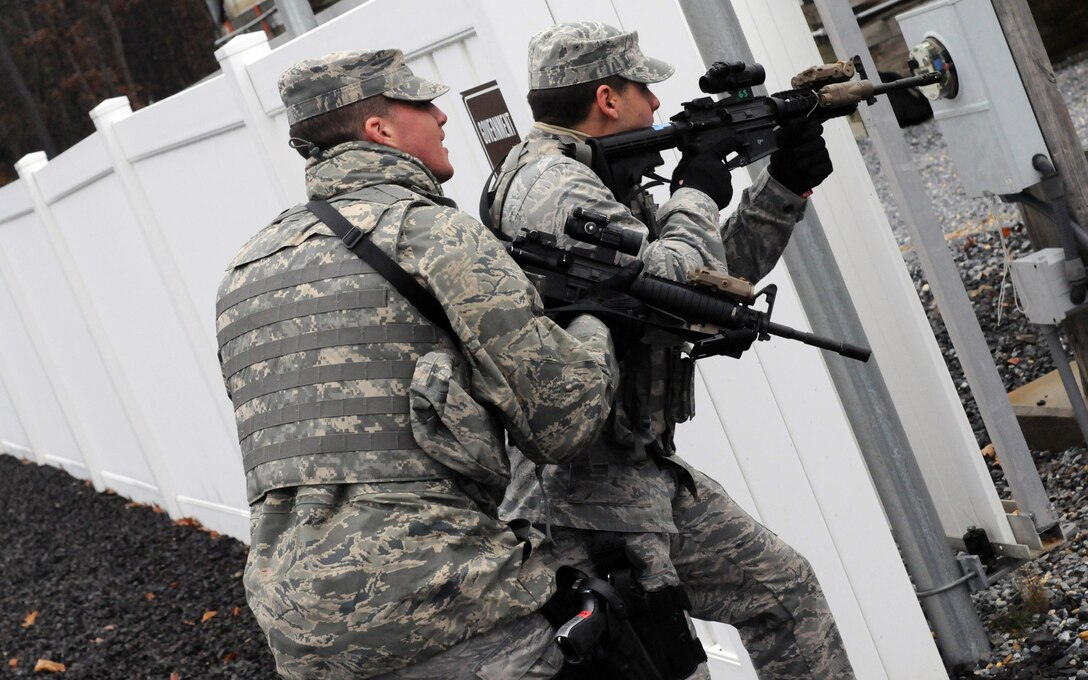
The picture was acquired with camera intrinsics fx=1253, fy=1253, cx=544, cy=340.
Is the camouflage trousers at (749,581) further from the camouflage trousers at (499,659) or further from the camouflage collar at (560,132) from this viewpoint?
the camouflage collar at (560,132)

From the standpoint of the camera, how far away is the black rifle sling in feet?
8.18

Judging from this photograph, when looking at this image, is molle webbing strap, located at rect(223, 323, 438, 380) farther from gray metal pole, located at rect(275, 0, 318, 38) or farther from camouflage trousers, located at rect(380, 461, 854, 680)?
gray metal pole, located at rect(275, 0, 318, 38)

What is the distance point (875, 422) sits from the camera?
3980 mm

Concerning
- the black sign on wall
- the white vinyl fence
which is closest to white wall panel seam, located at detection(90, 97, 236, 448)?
the white vinyl fence

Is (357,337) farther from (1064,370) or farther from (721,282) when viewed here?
(1064,370)

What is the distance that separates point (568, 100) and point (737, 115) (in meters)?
0.45

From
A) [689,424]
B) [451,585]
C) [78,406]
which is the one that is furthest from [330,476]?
[78,406]

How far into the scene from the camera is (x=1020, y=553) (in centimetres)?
462

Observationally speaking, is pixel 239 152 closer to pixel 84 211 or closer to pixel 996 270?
pixel 84 211

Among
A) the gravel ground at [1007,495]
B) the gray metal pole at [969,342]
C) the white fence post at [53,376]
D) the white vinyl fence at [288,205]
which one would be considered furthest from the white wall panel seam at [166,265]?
the gravel ground at [1007,495]

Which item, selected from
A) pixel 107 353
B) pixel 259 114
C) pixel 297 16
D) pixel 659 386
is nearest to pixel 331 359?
pixel 659 386

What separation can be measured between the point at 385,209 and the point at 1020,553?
3114 mm

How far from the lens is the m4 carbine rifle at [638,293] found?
2.79m

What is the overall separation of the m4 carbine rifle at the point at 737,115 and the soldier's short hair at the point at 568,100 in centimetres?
9
